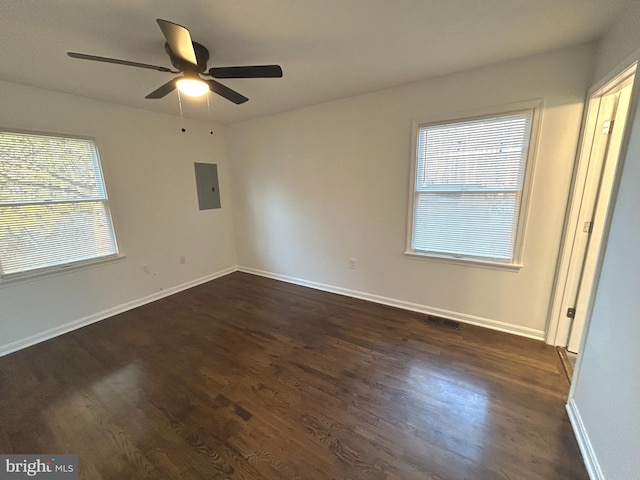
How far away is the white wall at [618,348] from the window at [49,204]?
4395 mm

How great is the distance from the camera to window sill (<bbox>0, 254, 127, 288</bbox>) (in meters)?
2.42

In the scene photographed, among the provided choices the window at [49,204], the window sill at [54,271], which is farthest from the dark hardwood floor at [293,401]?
the window at [49,204]

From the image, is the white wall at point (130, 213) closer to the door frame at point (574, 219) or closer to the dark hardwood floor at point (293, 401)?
the dark hardwood floor at point (293, 401)

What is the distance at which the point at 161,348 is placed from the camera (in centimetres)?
245

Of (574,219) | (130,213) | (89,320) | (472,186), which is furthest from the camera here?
(130,213)

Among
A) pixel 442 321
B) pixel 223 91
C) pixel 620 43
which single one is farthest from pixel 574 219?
pixel 223 91

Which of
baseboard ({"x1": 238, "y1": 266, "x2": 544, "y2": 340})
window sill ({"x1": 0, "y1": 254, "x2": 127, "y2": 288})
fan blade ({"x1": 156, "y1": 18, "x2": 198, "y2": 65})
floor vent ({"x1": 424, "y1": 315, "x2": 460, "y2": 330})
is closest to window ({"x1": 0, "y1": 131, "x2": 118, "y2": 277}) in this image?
window sill ({"x1": 0, "y1": 254, "x2": 127, "y2": 288})

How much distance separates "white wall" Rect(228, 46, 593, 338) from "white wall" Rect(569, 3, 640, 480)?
62cm

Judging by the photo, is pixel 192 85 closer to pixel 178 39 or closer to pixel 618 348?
pixel 178 39

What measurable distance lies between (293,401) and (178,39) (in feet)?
7.70

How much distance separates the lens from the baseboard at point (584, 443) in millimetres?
1278

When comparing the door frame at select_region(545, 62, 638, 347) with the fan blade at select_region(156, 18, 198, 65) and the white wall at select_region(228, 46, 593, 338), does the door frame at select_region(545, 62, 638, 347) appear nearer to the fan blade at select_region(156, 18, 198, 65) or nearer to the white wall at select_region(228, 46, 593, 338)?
the white wall at select_region(228, 46, 593, 338)

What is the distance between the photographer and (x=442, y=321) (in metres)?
2.79

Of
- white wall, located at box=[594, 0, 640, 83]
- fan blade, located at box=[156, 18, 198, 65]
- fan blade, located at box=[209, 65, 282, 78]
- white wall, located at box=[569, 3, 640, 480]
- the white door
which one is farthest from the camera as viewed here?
the white door
